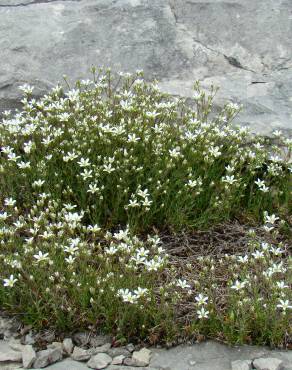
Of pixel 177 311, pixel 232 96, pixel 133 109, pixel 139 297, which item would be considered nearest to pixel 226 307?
pixel 177 311

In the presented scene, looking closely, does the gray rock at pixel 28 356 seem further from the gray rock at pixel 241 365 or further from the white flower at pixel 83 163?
the white flower at pixel 83 163

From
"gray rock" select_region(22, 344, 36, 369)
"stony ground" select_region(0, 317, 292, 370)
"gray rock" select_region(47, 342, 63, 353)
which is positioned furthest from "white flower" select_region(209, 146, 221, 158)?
"gray rock" select_region(22, 344, 36, 369)

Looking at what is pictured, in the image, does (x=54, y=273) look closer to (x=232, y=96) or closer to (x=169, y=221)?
(x=169, y=221)

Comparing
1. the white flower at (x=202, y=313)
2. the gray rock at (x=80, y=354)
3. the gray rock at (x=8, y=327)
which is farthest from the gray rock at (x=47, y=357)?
the white flower at (x=202, y=313)

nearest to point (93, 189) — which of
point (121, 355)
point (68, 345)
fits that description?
point (68, 345)

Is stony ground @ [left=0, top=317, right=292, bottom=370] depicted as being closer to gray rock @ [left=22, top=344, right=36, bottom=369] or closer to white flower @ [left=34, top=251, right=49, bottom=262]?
gray rock @ [left=22, top=344, right=36, bottom=369]

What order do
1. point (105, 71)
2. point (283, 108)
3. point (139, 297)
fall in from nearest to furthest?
1. point (139, 297)
2. point (283, 108)
3. point (105, 71)
